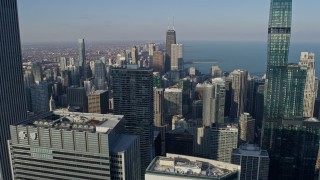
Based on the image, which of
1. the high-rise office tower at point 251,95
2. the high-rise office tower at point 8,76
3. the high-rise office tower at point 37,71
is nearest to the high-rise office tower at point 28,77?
the high-rise office tower at point 37,71

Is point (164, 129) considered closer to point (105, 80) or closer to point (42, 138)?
point (105, 80)

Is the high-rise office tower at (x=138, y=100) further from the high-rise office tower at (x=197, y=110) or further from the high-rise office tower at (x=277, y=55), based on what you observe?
the high-rise office tower at (x=197, y=110)

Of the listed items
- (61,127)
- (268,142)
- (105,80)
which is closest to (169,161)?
(61,127)

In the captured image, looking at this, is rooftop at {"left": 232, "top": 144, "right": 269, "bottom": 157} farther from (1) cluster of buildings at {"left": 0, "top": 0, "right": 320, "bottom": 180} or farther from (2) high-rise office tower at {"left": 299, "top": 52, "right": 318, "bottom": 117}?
(2) high-rise office tower at {"left": 299, "top": 52, "right": 318, "bottom": 117}

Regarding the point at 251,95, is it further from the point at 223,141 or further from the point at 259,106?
the point at 223,141

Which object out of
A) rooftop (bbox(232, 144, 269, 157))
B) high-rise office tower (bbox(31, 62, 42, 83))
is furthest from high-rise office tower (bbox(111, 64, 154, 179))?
high-rise office tower (bbox(31, 62, 42, 83))
